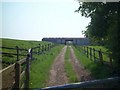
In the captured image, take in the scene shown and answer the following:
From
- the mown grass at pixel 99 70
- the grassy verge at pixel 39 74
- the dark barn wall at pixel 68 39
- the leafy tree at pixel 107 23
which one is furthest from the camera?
the dark barn wall at pixel 68 39

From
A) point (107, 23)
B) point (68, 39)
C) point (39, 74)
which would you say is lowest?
point (39, 74)

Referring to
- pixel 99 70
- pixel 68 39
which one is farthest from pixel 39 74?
pixel 68 39

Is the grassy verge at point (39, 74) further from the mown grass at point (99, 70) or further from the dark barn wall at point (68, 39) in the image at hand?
the dark barn wall at point (68, 39)

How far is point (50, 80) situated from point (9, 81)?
16.1 feet

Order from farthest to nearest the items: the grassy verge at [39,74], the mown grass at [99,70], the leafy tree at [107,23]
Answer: the mown grass at [99,70], the grassy verge at [39,74], the leafy tree at [107,23]

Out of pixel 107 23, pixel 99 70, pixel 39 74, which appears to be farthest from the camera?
pixel 107 23

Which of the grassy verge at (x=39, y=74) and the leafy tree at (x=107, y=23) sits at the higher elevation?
the leafy tree at (x=107, y=23)

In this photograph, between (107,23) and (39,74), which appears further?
(107,23)

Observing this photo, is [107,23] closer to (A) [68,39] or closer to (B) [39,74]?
(B) [39,74]

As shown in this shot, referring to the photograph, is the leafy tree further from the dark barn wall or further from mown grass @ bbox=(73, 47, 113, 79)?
the dark barn wall

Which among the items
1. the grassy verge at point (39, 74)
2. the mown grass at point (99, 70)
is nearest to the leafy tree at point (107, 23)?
the mown grass at point (99, 70)

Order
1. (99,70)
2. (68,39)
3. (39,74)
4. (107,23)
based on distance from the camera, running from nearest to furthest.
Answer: (39,74) → (99,70) → (107,23) → (68,39)

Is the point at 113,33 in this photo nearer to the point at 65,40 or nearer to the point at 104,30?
the point at 104,30

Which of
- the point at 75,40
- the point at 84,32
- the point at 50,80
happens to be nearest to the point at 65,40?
the point at 75,40
